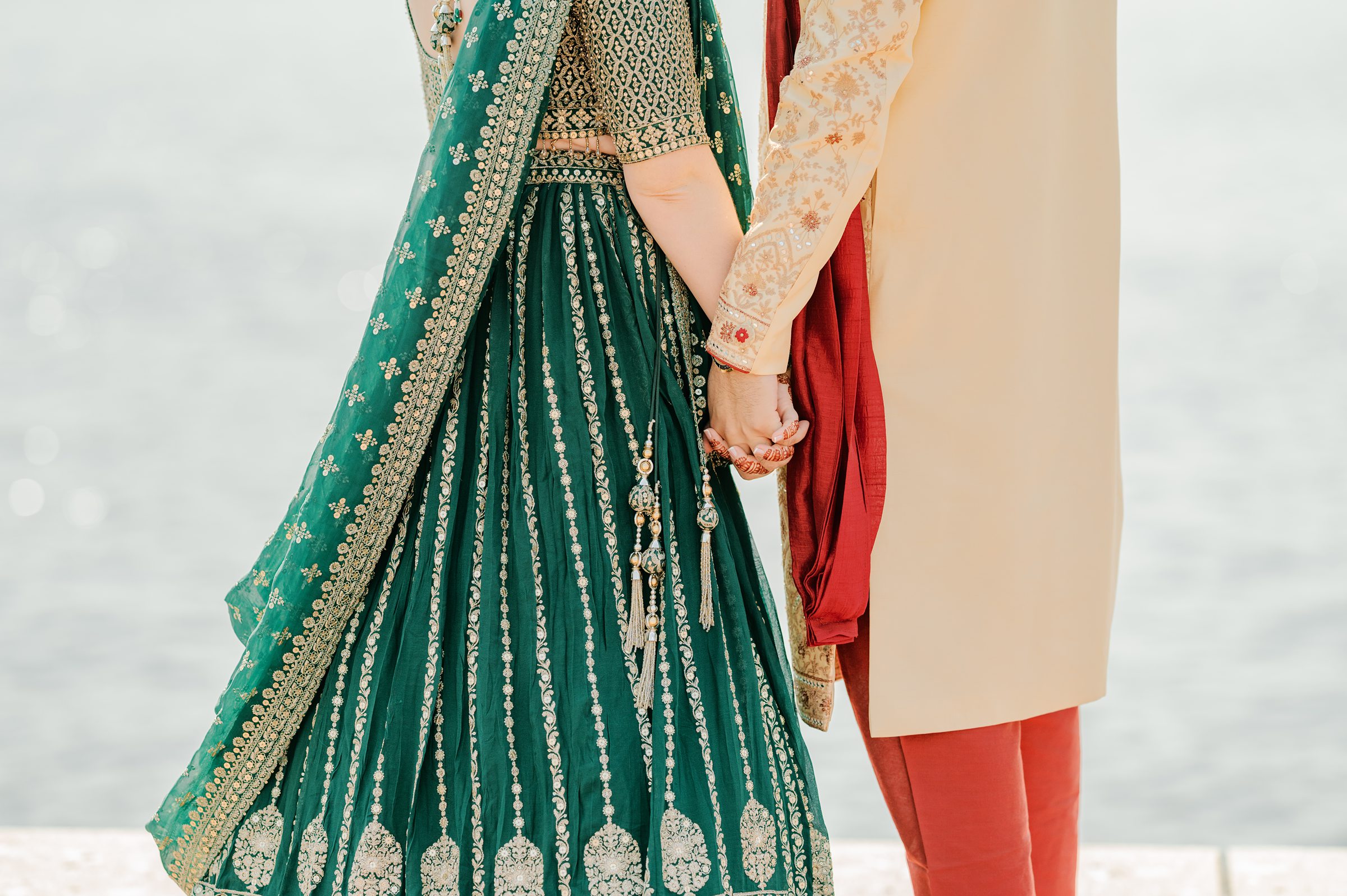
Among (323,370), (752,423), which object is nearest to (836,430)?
(752,423)

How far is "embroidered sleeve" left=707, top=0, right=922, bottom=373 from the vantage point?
3.56ft

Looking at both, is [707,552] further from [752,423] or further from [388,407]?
[388,407]

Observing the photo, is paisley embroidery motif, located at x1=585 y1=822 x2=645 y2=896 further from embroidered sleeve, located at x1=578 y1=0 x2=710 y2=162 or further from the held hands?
embroidered sleeve, located at x1=578 y1=0 x2=710 y2=162

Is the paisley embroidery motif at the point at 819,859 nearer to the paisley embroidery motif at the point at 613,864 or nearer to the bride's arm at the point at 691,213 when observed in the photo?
the paisley embroidery motif at the point at 613,864

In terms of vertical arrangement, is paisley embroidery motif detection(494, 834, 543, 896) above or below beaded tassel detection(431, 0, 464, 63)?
below

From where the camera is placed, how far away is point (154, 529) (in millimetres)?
4484

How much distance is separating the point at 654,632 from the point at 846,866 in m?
0.88

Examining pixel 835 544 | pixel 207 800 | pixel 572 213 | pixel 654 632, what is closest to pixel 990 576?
pixel 835 544

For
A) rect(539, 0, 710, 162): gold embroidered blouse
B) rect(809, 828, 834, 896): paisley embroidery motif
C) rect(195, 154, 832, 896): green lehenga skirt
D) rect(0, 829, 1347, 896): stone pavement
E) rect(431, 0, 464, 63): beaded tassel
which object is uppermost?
rect(431, 0, 464, 63): beaded tassel

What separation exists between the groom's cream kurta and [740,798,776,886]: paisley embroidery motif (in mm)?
141

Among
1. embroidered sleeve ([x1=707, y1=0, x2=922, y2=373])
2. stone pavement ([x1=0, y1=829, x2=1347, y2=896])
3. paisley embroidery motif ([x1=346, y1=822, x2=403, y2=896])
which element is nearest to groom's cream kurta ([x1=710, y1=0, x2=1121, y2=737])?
embroidered sleeve ([x1=707, y1=0, x2=922, y2=373])

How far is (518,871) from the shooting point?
1.06 meters

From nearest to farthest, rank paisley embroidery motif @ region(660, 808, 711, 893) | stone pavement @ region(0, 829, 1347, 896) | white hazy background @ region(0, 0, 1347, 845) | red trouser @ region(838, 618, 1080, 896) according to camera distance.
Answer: paisley embroidery motif @ region(660, 808, 711, 893) < red trouser @ region(838, 618, 1080, 896) < stone pavement @ region(0, 829, 1347, 896) < white hazy background @ region(0, 0, 1347, 845)

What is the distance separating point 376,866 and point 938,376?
671 mm
